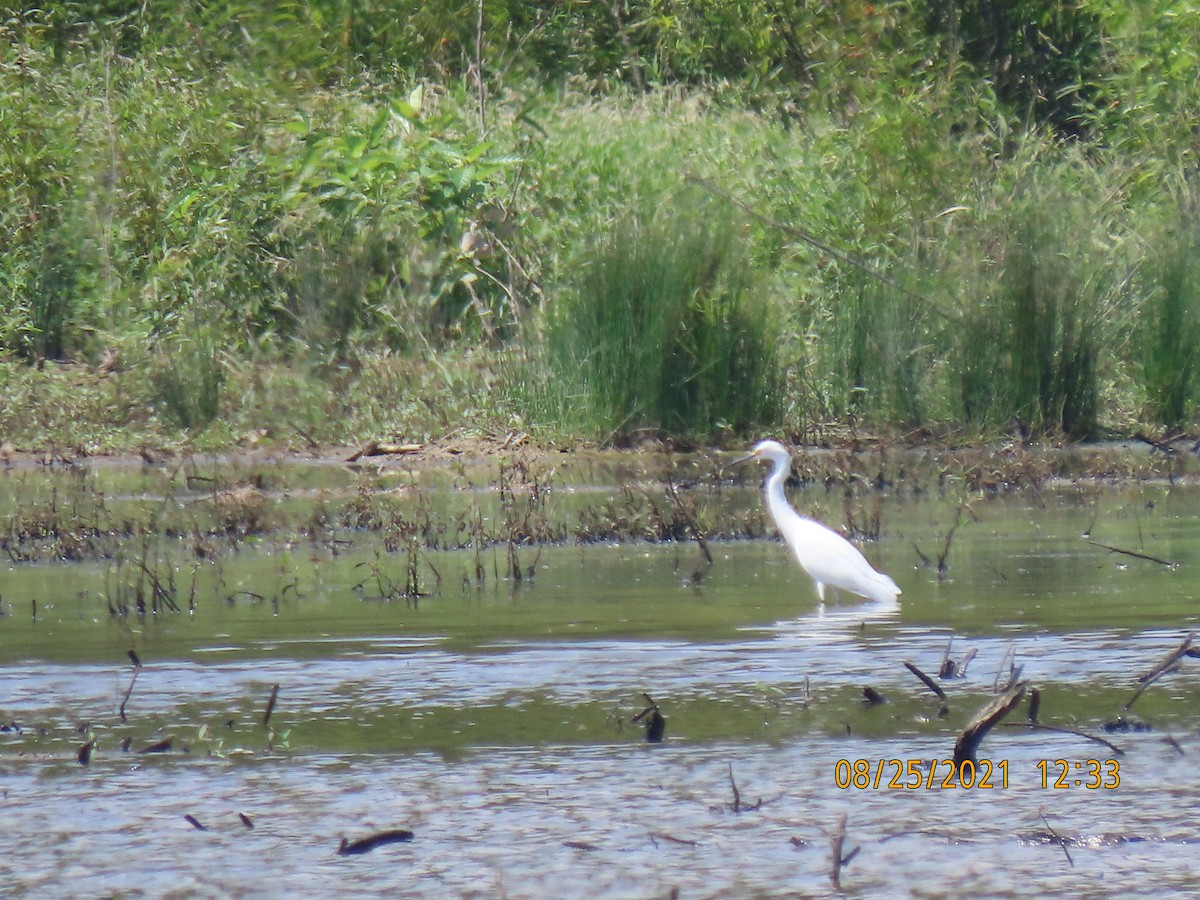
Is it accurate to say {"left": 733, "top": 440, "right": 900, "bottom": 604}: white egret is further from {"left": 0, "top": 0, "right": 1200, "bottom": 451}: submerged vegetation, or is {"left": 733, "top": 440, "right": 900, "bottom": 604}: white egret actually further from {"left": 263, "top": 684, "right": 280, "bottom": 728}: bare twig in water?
{"left": 0, "top": 0, "right": 1200, "bottom": 451}: submerged vegetation

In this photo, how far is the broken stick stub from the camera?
4.61 m

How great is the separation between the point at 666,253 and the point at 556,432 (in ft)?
3.72

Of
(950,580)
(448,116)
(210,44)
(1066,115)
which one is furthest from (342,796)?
(1066,115)

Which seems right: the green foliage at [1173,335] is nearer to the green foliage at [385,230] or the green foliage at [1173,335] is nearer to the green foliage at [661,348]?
the green foliage at [661,348]

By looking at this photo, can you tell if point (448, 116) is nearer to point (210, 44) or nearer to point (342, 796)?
point (210, 44)

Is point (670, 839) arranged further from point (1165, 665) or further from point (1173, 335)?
point (1173, 335)

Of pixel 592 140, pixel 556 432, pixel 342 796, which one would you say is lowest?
pixel 342 796

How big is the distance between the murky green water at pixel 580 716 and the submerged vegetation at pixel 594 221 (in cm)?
252

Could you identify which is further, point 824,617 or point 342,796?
point 824,617

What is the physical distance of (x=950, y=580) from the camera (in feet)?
26.3

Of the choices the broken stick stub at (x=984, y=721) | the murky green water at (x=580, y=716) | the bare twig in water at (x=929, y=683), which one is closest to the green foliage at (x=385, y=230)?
the murky green water at (x=580, y=716)

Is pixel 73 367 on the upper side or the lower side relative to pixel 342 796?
upper

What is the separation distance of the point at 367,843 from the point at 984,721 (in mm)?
1320

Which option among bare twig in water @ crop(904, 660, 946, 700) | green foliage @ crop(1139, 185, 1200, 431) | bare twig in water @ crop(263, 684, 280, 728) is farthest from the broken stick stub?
green foliage @ crop(1139, 185, 1200, 431)
